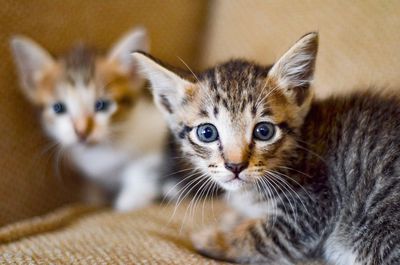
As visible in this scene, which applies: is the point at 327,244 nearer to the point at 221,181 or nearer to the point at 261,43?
the point at 221,181

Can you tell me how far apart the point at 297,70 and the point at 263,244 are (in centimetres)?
45

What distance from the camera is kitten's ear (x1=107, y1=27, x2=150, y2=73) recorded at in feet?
5.52

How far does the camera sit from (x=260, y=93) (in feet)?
3.81

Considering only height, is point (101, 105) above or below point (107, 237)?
above

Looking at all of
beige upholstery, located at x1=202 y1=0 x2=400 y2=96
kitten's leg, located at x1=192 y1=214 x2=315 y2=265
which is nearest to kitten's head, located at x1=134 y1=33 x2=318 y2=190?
kitten's leg, located at x1=192 y1=214 x2=315 y2=265

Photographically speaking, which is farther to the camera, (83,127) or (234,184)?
(83,127)

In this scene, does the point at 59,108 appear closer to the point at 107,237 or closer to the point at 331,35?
the point at 107,237

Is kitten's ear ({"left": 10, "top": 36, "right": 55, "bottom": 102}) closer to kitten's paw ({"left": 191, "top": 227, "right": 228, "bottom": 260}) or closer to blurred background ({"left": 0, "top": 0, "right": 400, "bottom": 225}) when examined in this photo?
blurred background ({"left": 0, "top": 0, "right": 400, "bottom": 225})

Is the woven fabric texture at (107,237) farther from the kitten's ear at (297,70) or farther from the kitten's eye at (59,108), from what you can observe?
the kitten's ear at (297,70)

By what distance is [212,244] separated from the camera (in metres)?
1.20

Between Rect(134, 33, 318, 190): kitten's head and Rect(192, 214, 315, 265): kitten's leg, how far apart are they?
137mm

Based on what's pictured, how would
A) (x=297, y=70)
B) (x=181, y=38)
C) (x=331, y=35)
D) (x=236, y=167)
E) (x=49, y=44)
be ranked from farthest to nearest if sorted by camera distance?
(x=181, y=38), (x=49, y=44), (x=331, y=35), (x=297, y=70), (x=236, y=167)

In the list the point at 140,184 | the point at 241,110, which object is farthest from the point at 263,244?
the point at 140,184

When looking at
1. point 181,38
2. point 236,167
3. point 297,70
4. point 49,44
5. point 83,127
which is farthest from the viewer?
point 181,38
